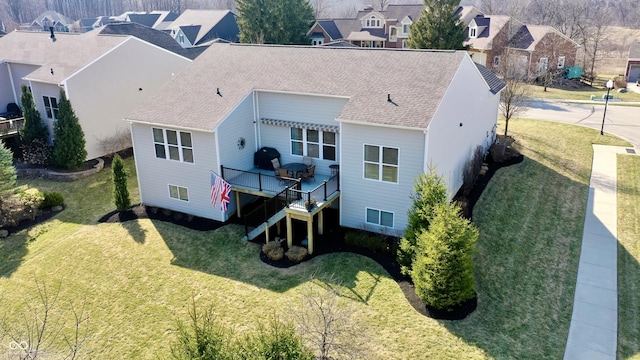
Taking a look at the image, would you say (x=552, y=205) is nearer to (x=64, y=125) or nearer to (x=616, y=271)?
(x=616, y=271)

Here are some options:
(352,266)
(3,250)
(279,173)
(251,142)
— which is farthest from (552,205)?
(3,250)

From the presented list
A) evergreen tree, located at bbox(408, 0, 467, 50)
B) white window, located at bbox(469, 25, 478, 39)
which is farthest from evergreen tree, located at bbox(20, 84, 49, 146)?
white window, located at bbox(469, 25, 478, 39)

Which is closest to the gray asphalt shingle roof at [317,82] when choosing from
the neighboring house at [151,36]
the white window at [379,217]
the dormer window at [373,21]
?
the white window at [379,217]

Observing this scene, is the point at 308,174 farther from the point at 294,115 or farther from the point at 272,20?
the point at 272,20

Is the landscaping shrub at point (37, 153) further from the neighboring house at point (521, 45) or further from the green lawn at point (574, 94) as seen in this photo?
the neighboring house at point (521, 45)

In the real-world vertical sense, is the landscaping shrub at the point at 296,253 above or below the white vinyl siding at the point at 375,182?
below
